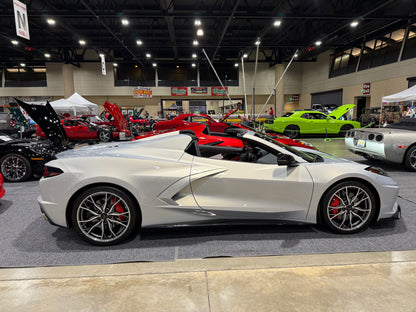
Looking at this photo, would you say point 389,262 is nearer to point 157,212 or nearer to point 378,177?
point 378,177

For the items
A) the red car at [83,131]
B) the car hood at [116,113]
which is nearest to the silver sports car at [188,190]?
the car hood at [116,113]

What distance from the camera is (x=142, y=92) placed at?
26078 millimetres

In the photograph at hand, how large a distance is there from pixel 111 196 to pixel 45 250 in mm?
867

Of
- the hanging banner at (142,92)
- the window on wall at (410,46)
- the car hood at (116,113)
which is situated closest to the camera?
the car hood at (116,113)

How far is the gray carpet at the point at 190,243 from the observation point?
98.0 inches

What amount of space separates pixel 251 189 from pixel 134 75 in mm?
28322

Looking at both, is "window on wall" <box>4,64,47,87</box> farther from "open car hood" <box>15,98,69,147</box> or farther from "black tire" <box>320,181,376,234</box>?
"black tire" <box>320,181,376,234</box>

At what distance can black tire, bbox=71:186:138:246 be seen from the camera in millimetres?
2549

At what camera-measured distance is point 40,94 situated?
2775cm

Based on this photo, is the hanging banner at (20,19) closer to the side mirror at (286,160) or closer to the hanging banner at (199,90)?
the side mirror at (286,160)

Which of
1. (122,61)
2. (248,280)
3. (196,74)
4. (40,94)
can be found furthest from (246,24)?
(40,94)

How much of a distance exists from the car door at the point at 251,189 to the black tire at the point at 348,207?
276 millimetres

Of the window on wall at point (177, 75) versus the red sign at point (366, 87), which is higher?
the window on wall at point (177, 75)

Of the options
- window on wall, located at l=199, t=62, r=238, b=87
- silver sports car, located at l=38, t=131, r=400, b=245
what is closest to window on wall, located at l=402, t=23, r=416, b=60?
window on wall, located at l=199, t=62, r=238, b=87
